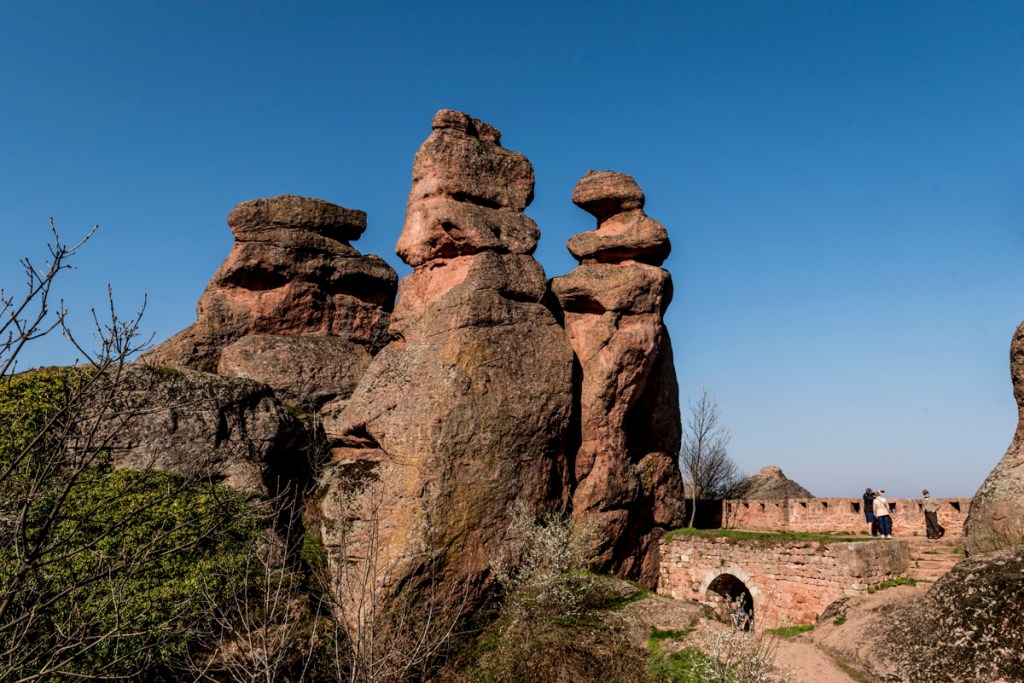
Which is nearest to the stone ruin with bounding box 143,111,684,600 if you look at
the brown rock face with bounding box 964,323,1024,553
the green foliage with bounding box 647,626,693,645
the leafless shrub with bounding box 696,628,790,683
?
the green foliage with bounding box 647,626,693,645

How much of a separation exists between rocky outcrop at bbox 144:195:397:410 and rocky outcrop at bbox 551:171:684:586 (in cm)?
642

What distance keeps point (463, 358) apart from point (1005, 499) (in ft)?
34.0

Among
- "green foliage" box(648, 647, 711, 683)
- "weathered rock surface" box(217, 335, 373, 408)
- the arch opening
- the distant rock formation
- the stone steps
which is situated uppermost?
"weathered rock surface" box(217, 335, 373, 408)

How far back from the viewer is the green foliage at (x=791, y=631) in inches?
624

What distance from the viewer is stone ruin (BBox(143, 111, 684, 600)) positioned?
52.7 ft

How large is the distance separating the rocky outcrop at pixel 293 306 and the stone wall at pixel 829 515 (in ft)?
39.5

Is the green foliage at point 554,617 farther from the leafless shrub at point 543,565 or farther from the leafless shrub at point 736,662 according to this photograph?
the leafless shrub at point 736,662

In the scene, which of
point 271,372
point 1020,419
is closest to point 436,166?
point 271,372

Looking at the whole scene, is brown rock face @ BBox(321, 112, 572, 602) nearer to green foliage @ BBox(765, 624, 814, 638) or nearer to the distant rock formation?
green foliage @ BBox(765, 624, 814, 638)

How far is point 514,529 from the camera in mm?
16188

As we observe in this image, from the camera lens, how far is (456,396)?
54.1 feet

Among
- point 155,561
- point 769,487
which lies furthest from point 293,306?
point 769,487

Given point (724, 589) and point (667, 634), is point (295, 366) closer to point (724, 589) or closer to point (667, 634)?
point (667, 634)

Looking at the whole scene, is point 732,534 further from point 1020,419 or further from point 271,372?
point 271,372
